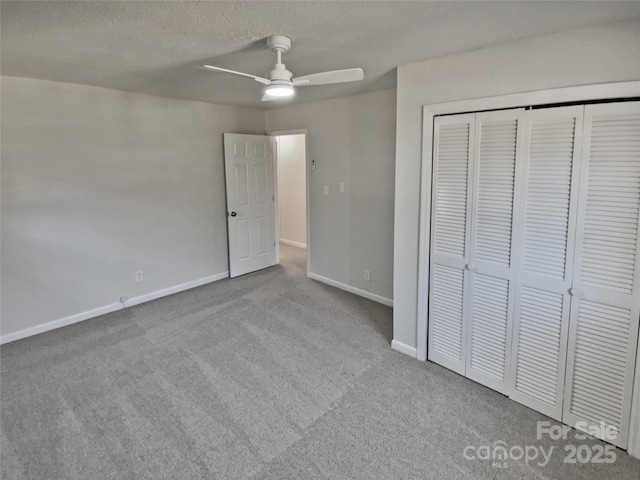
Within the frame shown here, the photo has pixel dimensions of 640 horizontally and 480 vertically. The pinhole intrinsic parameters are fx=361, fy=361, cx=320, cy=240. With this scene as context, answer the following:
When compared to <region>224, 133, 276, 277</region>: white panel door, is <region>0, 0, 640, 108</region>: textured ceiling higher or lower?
higher

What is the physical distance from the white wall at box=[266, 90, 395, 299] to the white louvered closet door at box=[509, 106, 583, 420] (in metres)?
1.72

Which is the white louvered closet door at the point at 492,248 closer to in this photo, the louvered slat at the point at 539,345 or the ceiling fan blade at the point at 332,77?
the louvered slat at the point at 539,345

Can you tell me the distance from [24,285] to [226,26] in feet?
10.0

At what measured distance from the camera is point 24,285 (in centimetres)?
334

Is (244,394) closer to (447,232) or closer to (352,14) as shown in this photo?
(447,232)

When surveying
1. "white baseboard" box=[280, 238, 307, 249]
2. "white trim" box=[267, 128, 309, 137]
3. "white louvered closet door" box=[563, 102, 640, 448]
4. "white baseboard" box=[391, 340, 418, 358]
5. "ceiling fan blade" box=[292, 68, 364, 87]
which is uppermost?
"white trim" box=[267, 128, 309, 137]

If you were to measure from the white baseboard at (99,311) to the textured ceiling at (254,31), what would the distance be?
2.28 metres

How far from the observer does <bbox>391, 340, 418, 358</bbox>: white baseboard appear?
2.99 metres


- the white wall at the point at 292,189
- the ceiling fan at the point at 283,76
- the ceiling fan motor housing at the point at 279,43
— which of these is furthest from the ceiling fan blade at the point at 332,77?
the white wall at the point at 292,189

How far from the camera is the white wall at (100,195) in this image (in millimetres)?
3240

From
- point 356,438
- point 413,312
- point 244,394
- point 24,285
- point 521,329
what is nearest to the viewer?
point 356,438

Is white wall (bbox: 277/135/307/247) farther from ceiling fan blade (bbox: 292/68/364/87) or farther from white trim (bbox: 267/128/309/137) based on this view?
ceiling fan blade (bbox: 292/68/364/87)

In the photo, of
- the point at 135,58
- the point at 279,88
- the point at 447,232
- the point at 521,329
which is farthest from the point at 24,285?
the point at 521,329

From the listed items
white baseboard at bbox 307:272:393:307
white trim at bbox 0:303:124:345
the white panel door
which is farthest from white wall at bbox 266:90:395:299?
A: white trim at bbox 0:303:124:345
